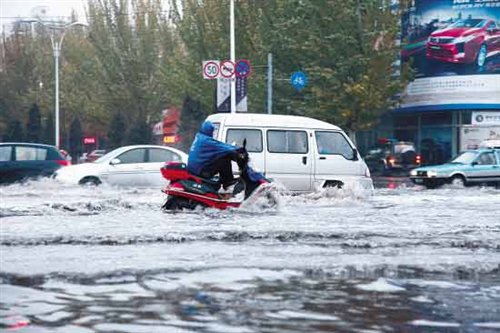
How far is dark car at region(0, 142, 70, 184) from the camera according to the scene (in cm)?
2316

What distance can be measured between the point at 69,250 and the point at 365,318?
167 inches

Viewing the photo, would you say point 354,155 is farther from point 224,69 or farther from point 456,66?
point 456,66

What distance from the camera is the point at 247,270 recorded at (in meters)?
8.82

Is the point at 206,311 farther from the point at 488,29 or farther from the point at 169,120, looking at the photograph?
the point at 169,120

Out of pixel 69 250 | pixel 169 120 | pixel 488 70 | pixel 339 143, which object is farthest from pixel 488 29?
pixel 69 250

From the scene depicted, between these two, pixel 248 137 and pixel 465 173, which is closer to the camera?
pixel 248 137

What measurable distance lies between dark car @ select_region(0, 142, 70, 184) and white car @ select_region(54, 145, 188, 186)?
4.45ft

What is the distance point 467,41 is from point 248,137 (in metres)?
28.1

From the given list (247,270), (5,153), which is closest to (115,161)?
(5,153)

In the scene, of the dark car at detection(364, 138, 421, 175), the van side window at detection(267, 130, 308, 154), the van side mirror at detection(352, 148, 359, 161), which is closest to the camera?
the van side window at detection(267, 130, 308, 154)

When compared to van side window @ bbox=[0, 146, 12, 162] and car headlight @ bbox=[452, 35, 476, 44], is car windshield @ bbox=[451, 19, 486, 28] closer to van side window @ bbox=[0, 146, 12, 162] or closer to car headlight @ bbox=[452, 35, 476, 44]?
car headlight @ bbox=[452, 35, 476, 44]

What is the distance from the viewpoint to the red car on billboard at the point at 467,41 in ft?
143

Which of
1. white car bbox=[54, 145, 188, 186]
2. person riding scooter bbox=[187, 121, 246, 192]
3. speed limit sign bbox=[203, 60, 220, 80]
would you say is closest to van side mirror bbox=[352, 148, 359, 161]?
white car bbox=[54, 145, 188, 186]

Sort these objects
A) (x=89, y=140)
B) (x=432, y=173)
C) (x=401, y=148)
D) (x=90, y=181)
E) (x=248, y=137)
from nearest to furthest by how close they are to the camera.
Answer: (x=248, y=137), (x=90, y=181), (x=432, y=173), (x=401, y=148), (x=89, y=140)
